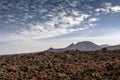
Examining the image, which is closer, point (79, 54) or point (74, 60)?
point (74, 60)

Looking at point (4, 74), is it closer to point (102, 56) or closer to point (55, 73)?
point (55, 73)

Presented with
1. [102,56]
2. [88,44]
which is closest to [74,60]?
[102,56]

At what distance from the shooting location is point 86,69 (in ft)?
61.3

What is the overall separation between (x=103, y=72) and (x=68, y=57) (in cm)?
805

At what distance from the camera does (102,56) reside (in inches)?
988

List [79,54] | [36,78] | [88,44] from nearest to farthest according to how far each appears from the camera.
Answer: [36,78] → [79,54] → [88,44]

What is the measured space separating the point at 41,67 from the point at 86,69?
400 centimetres

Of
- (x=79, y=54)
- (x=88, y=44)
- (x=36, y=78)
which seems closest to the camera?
(x=36, y=78)

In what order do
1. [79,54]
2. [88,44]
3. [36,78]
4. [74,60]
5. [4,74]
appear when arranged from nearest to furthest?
1. [36,78]
2. [4,74]
3. [74,60]
4. [79,54]
5. [88,44]

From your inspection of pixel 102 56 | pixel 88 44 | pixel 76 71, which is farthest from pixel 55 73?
pixel 88 44

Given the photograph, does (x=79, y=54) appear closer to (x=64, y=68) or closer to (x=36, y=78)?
(x=64, y=68)

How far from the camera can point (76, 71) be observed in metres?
18.5

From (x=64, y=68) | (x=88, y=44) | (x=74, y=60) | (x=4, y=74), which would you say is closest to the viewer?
(x=4, y=74)

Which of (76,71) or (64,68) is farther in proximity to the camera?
(64,68)
